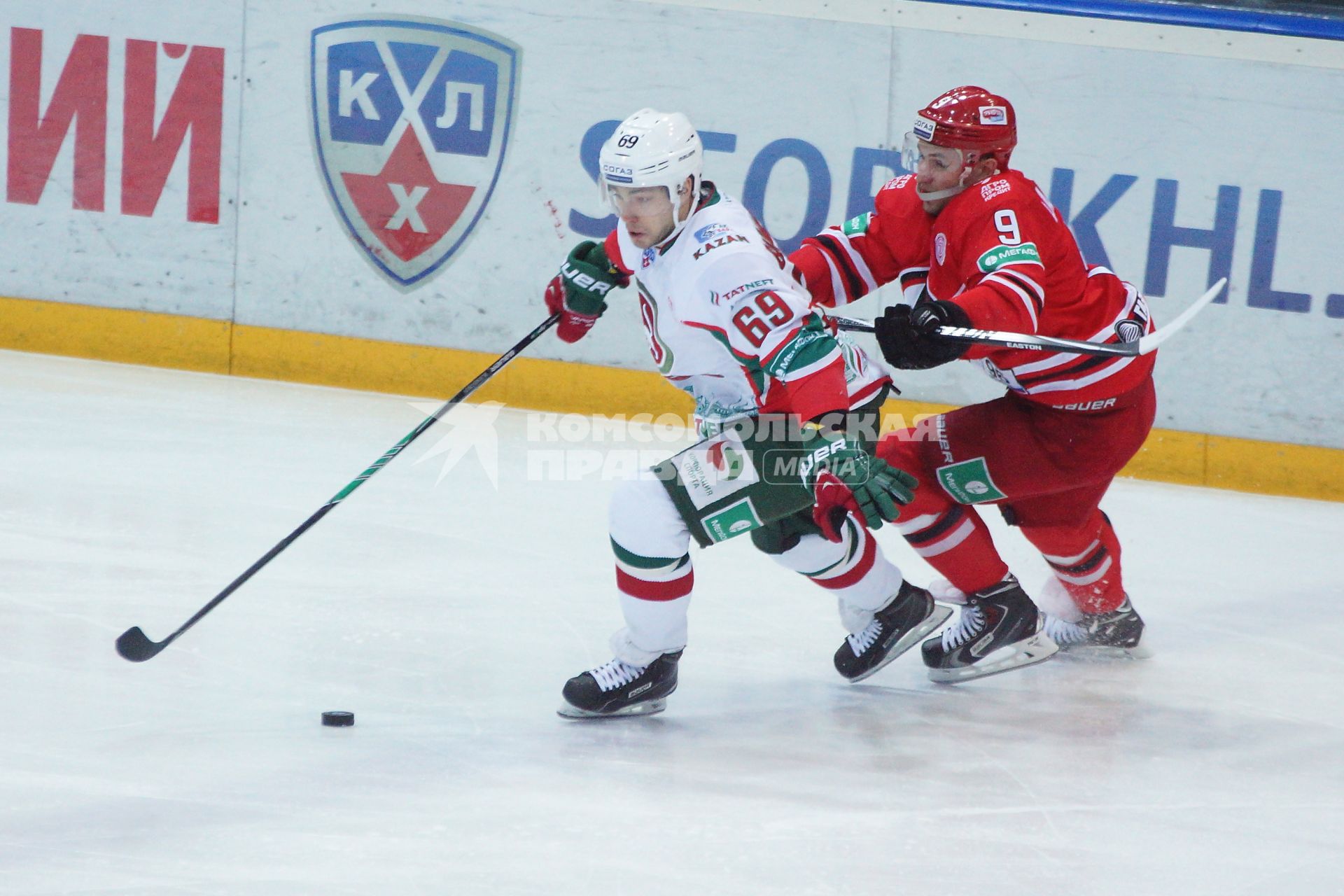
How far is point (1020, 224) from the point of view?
270cm

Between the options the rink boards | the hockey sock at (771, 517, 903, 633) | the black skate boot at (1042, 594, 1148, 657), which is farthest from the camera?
the rink boards

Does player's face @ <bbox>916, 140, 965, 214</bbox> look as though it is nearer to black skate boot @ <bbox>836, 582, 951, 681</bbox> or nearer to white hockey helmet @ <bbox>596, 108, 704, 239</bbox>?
white hockey helmet @ <bbox>596, 108, 704, 239</bbox>

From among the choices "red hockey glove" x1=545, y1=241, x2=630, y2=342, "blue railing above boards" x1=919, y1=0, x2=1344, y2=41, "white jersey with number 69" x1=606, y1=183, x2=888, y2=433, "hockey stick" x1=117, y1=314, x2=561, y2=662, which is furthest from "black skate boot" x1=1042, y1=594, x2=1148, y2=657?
"blue railing above boards" x1=919, y1=0, x2=1344, y2=41

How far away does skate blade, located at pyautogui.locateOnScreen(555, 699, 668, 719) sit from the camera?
8.70ft

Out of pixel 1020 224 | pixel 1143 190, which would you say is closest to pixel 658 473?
pixel 1020 224

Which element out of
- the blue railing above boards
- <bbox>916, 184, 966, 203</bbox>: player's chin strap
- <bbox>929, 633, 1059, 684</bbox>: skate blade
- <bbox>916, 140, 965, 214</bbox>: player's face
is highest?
the blue railing above boards

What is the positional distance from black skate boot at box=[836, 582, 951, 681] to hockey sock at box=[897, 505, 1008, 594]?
10 centimetres

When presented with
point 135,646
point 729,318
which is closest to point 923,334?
point 729,318

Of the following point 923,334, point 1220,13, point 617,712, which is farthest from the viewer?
point 1220,13

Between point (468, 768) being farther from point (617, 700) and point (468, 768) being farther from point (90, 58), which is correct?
point (90, 58)

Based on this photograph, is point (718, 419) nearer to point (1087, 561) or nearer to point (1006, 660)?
point (1006, 660)

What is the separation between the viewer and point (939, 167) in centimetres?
284

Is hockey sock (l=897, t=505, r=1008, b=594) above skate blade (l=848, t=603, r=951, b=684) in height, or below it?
above

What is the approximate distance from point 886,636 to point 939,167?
905 millimetres
